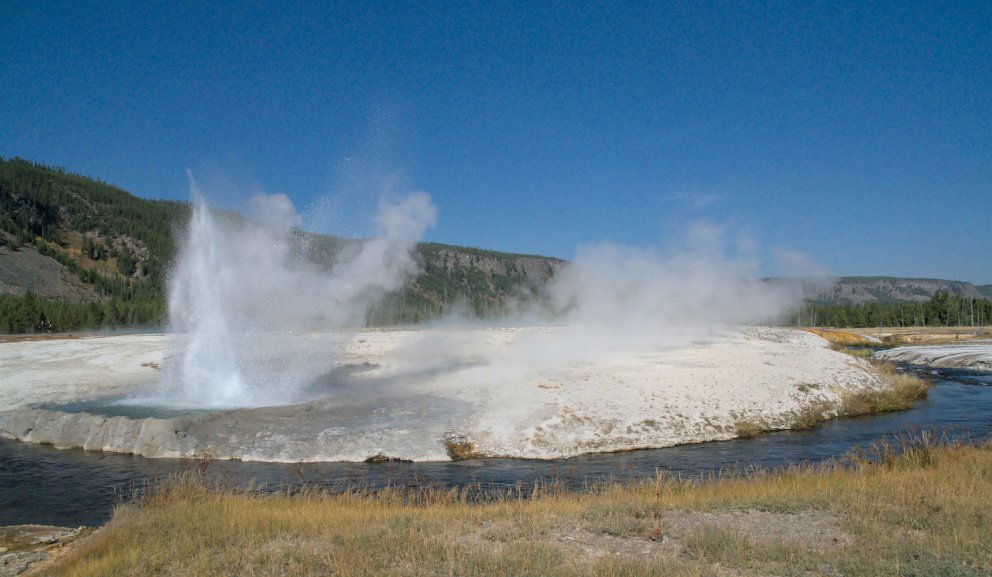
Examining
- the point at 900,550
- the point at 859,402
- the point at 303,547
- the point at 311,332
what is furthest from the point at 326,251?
the point at 900,550

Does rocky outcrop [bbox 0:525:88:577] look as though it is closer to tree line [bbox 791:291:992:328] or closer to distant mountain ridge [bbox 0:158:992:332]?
distant mountain ridge [bbox 0:158:992:332]

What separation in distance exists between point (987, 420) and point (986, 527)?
60.7ft

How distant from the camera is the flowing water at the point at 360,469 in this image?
1386cm

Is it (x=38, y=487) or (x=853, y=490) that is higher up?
(x=853, y=490)

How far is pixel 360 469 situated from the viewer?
53.7 feet

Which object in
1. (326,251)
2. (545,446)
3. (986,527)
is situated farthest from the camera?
(326,251)

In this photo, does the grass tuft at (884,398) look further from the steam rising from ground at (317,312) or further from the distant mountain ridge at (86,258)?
the distant mountain ridge at (86,258)

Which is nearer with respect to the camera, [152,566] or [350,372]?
[152,566]

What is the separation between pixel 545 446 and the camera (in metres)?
18.0

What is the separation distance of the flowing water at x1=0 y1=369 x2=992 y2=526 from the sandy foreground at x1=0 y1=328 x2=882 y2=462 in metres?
0.74

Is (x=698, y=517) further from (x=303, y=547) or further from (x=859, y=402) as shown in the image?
(x=859, y=402)

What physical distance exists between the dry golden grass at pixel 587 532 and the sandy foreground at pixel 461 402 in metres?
6.27

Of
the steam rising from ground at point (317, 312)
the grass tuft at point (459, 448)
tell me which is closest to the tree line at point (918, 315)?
the steam rising from ground at point (317, 312)

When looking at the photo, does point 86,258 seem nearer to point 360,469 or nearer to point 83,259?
point 83,259
